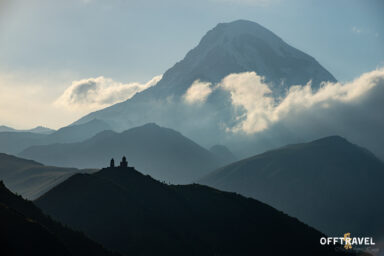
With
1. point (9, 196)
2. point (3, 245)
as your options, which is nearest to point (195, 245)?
point (9, 196)

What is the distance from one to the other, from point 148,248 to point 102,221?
20875 mm

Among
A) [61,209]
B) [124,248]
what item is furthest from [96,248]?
[61,209]

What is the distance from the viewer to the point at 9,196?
15888 centimetres

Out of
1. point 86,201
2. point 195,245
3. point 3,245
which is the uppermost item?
point 86,201

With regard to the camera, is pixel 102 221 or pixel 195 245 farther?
pixel 195 245

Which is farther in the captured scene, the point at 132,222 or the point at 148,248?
the point at 132,222

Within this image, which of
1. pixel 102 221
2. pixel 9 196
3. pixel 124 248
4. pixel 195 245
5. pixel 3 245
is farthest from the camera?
pixel 195 245

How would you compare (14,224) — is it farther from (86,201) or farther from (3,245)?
(86,201)

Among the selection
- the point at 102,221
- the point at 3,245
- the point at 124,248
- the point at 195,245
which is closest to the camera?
the point at 3,245

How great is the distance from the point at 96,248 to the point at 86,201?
50476 mm

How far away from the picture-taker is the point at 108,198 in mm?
198250

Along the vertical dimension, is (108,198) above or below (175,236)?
above

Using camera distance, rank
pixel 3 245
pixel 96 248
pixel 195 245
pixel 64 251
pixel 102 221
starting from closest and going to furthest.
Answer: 1. pixel 3 245
2. pixel 64 251
3. pixel 96 248
4. pixel 102 221
5. pixel 195 245

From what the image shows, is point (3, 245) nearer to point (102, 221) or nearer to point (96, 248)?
point (96, 248)
